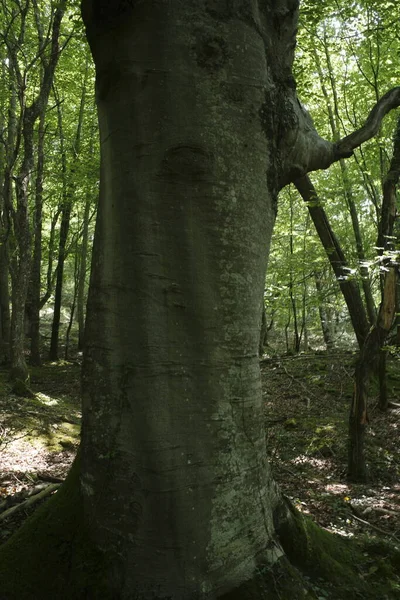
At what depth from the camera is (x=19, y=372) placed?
30.7 ft

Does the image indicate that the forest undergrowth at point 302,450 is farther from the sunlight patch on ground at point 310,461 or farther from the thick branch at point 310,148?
the thick branch at point 310,148

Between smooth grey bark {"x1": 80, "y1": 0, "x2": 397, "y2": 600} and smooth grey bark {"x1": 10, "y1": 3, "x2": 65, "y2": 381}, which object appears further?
smooth grey bark {"x1": 10, "y1": 3, "x2": 65, "y2": 381}

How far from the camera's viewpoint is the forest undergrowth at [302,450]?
3803 millimetres

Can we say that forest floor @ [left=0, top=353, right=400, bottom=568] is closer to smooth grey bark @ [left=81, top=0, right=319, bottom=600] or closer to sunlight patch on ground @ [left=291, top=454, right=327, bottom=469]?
sunlight patch on ground @ [left=291, top=454, right=327, bottom=469]

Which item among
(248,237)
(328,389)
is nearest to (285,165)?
(248,237)

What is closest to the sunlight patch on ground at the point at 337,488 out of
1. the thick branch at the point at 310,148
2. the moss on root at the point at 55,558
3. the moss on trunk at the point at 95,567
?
the moss on trunk at the point at 95,567

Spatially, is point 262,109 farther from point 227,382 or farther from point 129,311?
point 227,382

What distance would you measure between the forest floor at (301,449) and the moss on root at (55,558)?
0.67 m

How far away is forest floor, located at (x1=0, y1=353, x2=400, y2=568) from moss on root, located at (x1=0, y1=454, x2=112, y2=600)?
0.67m

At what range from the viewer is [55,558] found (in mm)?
2299

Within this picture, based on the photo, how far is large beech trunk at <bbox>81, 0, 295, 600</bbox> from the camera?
2084 millimetres

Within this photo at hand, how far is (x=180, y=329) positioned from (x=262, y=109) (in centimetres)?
116

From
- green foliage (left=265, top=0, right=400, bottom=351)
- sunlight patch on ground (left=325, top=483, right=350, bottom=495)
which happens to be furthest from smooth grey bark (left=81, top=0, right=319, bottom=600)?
green foliage (left=265, top=0, right=400, bottom=351)

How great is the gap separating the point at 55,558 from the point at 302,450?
449 centimetres
